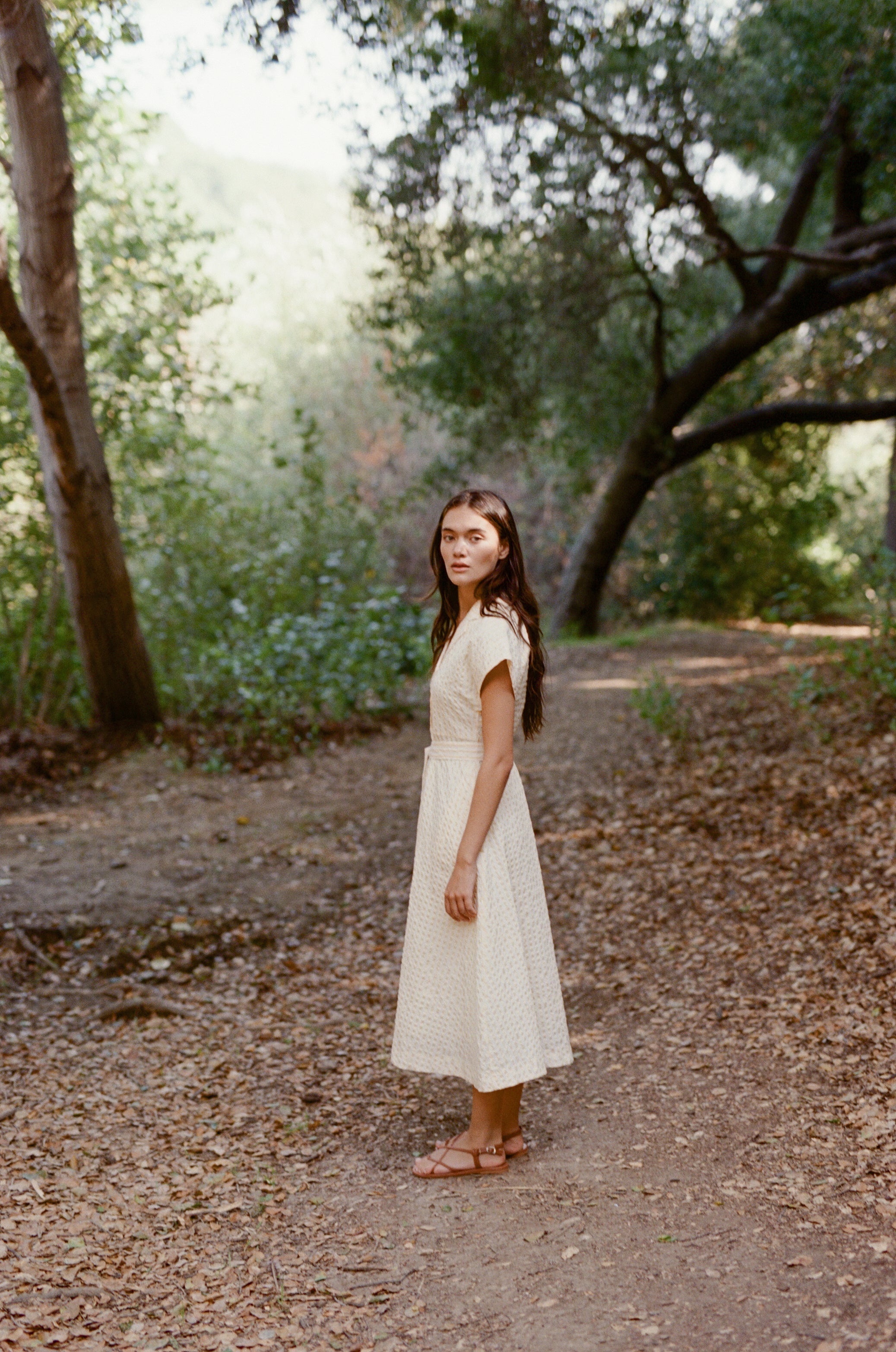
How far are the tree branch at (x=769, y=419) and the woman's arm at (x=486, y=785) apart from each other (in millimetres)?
9568

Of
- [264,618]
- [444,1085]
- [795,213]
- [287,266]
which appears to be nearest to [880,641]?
[444,1085]

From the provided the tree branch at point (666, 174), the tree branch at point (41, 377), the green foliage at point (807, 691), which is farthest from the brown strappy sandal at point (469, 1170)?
the tree branch at point (666, 174)

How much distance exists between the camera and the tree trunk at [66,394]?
6.45 m

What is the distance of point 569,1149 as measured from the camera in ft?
10.1

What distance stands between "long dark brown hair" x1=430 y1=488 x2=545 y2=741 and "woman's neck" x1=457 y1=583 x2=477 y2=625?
0.01 meters

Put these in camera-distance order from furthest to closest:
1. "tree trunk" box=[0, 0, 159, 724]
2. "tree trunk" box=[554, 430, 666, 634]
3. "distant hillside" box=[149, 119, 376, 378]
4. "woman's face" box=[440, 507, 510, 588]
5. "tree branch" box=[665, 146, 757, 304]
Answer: "distant hillside" box=[149, 119, 376, 378]
"tree trunk" box=[554, 430, 666, 634]
"tree branch" box=[665, 146, 757, 304]
"tree trunk" box=[0, 0, 159, 724]
"woman's face" box=[440, 507, 510, 588]

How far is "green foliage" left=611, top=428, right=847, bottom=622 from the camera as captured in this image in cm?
1518

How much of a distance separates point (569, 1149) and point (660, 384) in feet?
32.2

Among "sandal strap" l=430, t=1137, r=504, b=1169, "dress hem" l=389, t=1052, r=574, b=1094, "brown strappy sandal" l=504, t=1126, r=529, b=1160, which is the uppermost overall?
"dress hem" l=389, t=1052, r=574, b=1094

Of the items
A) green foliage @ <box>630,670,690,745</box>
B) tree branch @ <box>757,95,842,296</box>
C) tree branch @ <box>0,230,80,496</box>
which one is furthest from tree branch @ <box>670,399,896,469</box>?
tree branch @ <box>0,230,80,496</box>

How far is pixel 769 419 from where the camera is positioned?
1176 centimetres

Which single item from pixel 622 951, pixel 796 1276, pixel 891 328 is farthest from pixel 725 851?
pixel 891 328

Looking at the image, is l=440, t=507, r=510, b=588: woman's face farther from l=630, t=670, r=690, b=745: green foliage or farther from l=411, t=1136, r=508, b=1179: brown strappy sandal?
l=630, t=670, r=690, b=745: green foliage

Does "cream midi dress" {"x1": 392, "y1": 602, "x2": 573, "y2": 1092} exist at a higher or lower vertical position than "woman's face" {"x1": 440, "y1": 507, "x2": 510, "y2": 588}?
→ lower
